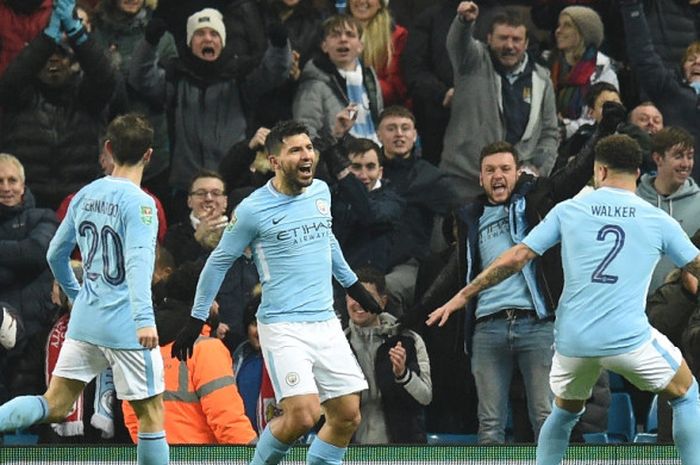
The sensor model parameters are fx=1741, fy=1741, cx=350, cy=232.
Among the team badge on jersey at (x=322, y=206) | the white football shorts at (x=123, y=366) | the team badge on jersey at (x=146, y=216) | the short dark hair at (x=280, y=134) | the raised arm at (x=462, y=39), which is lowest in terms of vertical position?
the white football shorts at (x=123, y=366)

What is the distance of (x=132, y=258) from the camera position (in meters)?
9.22

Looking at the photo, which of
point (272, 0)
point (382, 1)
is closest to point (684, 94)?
point (382, 1)

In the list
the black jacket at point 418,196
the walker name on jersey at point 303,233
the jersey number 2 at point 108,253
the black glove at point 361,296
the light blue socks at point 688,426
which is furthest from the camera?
the black jacket at point 418,196

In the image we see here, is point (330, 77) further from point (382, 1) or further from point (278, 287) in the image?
point (278, 287)

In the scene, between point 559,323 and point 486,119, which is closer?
point 559,323

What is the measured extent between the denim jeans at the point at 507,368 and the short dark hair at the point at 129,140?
315 centimetres

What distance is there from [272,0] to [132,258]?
226 inches

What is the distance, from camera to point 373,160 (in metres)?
12.9

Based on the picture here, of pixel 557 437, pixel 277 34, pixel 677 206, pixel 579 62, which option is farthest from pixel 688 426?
pixel 579 62

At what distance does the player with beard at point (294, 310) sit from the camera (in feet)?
31.8

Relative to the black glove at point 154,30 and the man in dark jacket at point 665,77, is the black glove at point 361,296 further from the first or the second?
the man in dark jacket at point 665,77

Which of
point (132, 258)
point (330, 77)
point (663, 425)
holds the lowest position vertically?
point (663, 425)

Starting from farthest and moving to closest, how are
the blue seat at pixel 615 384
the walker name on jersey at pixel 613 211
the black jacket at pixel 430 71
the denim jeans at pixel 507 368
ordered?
the black jacket at pixel 430 71 → the blue seat at pixel 615 384 → the denim jeans at pixel 507 368 → the walker name on jersey at pixel 613 211

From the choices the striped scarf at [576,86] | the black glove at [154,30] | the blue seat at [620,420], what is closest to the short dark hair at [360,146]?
the black glove at [154,30]
